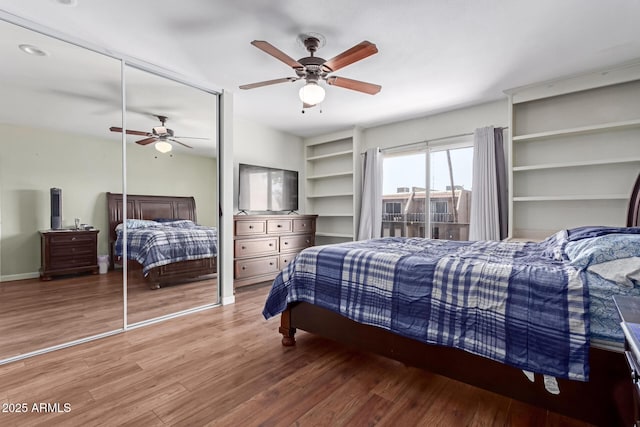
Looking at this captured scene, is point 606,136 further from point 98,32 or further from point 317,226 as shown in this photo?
point 98,32

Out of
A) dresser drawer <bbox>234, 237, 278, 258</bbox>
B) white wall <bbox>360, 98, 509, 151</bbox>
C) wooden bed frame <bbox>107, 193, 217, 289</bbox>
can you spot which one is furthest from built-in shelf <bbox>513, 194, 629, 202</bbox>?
wooden bed frame <bbox>107, 193, 217, 289</bbox>

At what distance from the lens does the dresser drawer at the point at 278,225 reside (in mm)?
4301

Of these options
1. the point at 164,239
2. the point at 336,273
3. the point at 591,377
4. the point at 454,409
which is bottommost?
the point at 454,409

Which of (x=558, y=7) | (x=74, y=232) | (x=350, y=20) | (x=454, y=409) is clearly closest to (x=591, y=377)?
(x=454, y=409)

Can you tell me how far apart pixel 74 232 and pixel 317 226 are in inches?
150

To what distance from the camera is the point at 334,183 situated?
5.48m

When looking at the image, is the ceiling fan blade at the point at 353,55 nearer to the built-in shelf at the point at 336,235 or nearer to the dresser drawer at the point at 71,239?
the dresser drawer at the point at 71,239

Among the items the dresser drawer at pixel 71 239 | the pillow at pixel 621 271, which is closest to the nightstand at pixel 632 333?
the pillow at pixel 621 271

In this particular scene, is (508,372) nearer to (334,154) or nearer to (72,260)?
(72,260)

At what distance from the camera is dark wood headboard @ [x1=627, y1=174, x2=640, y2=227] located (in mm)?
2492

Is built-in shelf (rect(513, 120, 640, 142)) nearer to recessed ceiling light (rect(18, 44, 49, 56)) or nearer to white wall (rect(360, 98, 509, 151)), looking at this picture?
white wall (rect(360, 98, 509, 151))

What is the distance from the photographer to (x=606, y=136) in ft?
10.1

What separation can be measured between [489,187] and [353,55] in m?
2.54

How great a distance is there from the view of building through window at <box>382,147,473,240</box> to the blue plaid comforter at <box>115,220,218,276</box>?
2785 millimetres
